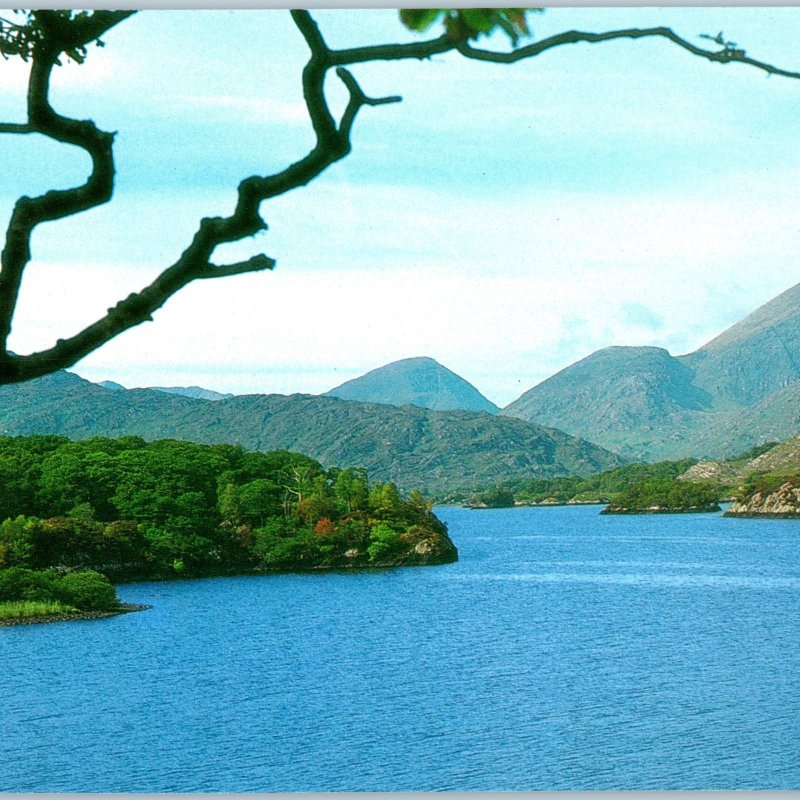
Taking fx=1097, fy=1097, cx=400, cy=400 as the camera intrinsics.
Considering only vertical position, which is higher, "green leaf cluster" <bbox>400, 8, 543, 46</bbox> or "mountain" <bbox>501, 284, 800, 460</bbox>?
"mountain" <bbox>501, 284, 800, 460</bbox>

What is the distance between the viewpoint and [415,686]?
21.9m

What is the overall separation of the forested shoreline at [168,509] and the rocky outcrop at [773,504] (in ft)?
91.7

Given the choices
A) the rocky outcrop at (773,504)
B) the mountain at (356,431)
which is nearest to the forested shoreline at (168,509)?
the mountain at (356,431)

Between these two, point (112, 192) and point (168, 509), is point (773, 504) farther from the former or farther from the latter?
point (112, 192)

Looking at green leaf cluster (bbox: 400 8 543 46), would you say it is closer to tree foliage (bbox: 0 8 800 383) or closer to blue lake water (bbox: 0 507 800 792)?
tree foliage (bbox: 0 8 800 383)

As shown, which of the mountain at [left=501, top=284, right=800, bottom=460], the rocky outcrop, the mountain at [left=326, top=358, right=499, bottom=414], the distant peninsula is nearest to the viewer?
the mountain at [left=326, top=358, right=499, bottom=414]

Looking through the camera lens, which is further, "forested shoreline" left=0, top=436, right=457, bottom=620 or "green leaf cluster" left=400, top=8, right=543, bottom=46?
"forested shoreline" left=0, top=436, right=457, bottom=620

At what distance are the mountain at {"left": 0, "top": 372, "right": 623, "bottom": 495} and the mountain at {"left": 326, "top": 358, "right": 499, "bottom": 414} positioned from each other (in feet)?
3.22

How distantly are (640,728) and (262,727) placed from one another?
645 centimetres

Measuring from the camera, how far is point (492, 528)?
5494 centimetres

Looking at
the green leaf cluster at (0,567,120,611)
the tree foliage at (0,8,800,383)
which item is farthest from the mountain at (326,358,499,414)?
the tree foliage at (0,8,800,383)

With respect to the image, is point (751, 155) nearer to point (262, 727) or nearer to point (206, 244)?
point (262, 727)

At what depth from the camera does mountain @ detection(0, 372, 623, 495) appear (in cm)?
2436

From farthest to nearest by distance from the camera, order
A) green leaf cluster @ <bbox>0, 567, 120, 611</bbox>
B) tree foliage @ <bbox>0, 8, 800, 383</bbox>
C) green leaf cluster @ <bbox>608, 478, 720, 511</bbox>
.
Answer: green leaf cluster @ <bbox>608, 478, 720, 511</bbox> → green leaf cluster @ <bbox>0, 567, 120, 611</bbox> → tree foliage @ <bbox>0, 8, 800, 383</bbox>
